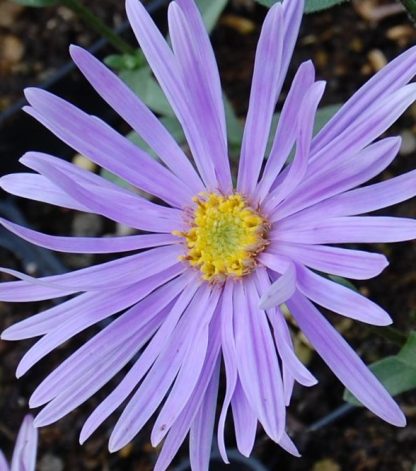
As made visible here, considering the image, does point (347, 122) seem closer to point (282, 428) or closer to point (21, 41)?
point (282, 428)

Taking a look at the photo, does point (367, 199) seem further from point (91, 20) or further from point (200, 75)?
point (91, 20)

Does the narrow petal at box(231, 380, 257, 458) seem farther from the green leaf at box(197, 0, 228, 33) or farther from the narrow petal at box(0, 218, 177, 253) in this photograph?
the green leaf at box(197, 0, 228, 33)

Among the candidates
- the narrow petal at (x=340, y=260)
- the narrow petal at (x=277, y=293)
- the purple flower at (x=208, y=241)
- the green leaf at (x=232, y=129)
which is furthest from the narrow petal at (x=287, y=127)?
the green leaf at (x=232, y=129)

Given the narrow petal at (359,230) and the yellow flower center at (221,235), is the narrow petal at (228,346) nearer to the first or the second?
the yellow flower center at (221,235)

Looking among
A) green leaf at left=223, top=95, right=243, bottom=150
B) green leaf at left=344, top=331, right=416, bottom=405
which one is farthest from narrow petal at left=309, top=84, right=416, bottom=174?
green leaf at left=223, top=95, right=243, bottom=150

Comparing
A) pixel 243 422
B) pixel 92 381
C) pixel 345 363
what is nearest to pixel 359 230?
pixel 345 363

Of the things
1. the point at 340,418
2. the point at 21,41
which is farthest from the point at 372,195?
the point at 21,41

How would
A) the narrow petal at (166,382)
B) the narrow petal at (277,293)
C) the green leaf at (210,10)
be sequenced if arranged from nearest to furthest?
1. the narrow petal at (277,293)
2. the narrow petal at (166,382)
3. the green leaf at (210,10)
